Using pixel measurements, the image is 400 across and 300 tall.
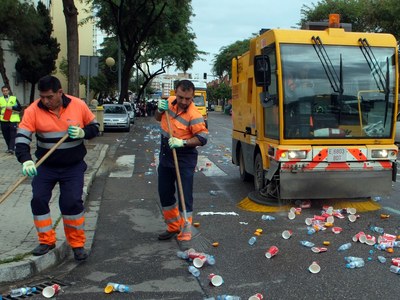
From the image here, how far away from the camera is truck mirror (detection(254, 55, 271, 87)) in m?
7.36

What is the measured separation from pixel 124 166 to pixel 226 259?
316 inches

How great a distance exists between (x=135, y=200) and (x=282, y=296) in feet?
15.4

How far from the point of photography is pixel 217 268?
4.99 m

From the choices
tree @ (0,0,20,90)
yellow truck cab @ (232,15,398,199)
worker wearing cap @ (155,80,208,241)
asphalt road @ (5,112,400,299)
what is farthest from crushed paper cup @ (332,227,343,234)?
tree @ (0,0,20,90)

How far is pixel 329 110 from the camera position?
7418 mm

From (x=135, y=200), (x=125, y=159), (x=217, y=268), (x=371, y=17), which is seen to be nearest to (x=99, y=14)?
(x=371, y=17)

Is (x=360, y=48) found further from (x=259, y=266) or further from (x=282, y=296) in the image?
(x=282, y=296)

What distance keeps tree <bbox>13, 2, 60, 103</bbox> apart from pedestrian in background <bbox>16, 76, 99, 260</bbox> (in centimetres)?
2384

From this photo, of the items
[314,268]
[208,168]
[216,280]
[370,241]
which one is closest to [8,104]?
[208,168]

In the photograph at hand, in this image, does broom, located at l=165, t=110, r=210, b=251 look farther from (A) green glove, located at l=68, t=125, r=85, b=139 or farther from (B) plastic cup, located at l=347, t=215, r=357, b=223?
(B) plastic cup, located at l=347, t=215, r=357, b=223

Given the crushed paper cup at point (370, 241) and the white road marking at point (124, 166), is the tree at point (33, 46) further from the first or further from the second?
the crushed paper cup at point (370, 241)

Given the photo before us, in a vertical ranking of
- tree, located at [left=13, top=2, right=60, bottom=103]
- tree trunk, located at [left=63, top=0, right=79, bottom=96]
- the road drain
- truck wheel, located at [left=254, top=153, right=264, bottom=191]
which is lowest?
the road drain

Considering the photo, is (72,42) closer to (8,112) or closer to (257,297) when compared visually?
(8,112)

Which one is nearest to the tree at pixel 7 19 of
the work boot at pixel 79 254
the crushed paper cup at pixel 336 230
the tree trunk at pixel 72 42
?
the tree trunk at pixel 72 42
